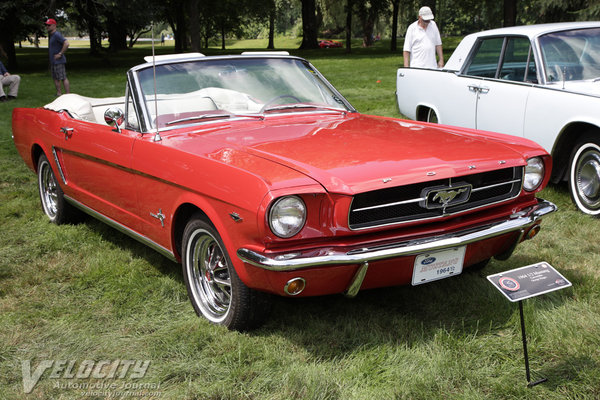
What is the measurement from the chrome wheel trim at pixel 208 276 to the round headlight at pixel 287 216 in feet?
1.86

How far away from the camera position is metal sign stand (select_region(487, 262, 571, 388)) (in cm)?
264

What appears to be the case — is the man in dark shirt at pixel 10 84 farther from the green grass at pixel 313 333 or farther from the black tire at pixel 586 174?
the black tire at pixel 586 174

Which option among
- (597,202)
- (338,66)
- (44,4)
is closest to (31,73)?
(44,4)

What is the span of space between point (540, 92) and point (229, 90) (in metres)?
2.91

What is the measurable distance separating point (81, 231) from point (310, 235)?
2.94m

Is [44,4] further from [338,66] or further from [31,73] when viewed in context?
[338,66]

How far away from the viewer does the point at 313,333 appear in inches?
130

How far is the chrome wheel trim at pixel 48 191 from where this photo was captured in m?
5.44

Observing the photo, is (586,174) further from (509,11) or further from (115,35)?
(115,35)

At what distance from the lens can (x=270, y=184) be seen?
9.05ft

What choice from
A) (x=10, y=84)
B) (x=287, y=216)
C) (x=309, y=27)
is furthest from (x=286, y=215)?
(x=309, y=27)

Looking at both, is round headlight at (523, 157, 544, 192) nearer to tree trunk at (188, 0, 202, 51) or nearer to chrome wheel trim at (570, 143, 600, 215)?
chrome wheel trim at (570, 143, 600, 215)

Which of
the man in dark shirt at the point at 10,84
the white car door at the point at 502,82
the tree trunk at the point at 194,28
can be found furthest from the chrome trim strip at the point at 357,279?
the tree trunk at the point at 194,28

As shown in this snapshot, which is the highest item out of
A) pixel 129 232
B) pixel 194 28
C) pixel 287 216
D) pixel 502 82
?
pixel 194 28
